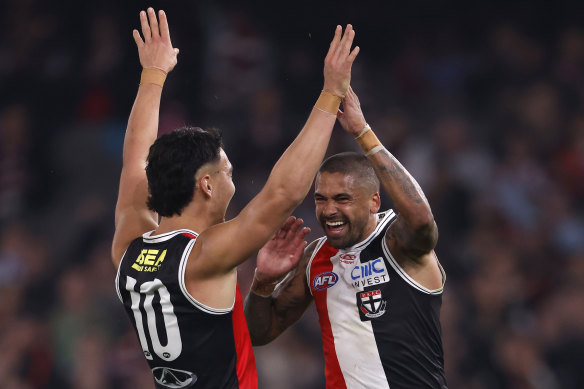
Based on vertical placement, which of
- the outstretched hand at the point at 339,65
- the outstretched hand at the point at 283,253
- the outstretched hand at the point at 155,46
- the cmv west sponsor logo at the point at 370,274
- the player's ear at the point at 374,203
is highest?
the outstretched hand at the point at 155,46

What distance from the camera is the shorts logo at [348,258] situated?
14.7 ft

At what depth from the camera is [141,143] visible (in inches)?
180

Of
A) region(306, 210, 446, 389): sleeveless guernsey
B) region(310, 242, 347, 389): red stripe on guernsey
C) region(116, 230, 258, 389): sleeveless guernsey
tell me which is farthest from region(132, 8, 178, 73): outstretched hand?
region(306, 210, 446, 389): sleeveless guernsey

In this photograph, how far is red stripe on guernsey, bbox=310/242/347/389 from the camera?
4.52 metres

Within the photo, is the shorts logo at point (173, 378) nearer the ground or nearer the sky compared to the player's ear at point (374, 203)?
nearer the ground

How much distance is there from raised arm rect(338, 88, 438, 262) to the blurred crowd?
3660 mm

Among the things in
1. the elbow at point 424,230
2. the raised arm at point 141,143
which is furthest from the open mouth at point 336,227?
the raised arm at point 141,143

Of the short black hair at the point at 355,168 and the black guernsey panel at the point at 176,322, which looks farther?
the short black hair at the point at 355,168

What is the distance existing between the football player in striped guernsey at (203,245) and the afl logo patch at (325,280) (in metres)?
0.69

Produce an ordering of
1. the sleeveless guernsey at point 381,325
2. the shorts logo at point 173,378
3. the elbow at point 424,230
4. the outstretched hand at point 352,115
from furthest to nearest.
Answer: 1. the sleeveless guernsey at point 381,325
2. the outstretched hand at point 352,115
3. the elbow at point 424,230
4. the shorts logo at point 173,378

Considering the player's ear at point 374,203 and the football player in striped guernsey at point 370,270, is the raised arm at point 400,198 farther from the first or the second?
the player's ear at point 374,203

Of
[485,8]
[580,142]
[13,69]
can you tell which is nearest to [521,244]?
[580,142]

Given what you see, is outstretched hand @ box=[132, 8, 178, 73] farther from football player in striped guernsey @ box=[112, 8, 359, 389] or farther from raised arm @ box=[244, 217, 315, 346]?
raised arm @ box=[244, 217, 315, 346]

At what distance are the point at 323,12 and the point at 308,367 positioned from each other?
5034mm
